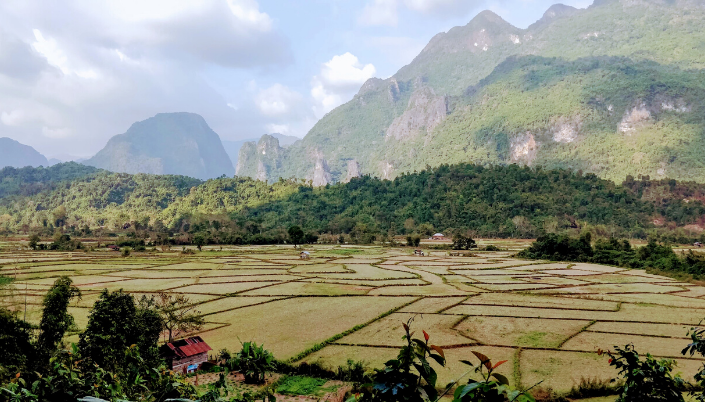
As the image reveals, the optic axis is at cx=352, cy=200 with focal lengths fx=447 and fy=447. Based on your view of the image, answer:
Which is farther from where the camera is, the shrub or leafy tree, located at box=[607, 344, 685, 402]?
the shrub

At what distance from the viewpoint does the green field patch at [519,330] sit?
17.3 m

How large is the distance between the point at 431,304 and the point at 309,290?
845cm

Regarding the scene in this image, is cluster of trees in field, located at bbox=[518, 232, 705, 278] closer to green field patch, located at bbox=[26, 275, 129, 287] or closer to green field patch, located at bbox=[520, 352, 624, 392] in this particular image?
green field patch, located at bbox=[520, 352, 624, 392]

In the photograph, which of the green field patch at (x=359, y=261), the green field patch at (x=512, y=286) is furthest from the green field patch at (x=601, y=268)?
the green field patch at (x=359, y=261)

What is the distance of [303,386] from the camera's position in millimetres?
13172

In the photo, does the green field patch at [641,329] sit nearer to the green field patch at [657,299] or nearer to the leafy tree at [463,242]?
the green field patch at [657,299]

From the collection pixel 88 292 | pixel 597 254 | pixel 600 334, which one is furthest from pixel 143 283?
pixel 597 254

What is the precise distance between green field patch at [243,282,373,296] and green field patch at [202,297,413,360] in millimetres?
1558

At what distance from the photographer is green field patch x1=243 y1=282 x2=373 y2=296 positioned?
91.6 feet

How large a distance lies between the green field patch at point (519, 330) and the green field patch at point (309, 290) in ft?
31.5

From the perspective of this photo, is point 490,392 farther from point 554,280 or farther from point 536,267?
point 536,267

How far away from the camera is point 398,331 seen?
739 inches

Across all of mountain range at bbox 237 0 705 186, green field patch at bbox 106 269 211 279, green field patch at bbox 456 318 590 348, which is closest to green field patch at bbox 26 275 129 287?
green field patch at bbox 106 269 211 279

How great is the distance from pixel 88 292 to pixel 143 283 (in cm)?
413
